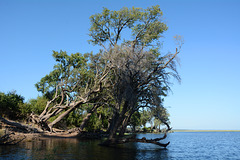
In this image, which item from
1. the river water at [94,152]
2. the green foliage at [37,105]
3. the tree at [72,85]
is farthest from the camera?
the green foliage at [37,105]

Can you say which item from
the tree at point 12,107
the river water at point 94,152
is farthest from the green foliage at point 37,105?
the river water at point 94,152

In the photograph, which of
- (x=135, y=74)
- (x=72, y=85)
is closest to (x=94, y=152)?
(x=135, y=74)

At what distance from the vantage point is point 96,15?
1423 inches

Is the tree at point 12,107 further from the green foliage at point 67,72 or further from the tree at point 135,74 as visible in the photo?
the tree at point 135,74

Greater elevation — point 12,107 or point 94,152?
point 12,107

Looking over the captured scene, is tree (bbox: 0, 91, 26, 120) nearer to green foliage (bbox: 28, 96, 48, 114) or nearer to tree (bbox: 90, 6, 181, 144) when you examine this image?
green foliage (bbox: 28, 96, 48, 114)

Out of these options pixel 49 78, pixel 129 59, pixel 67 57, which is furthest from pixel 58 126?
pixel 129 59

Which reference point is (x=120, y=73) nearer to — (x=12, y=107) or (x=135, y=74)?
(x=135, y=74)

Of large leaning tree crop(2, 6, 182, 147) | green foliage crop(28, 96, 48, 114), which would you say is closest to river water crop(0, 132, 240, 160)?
large leaning tree crop(2, 6, 182, 147)

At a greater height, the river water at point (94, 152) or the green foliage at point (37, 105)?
the green foliage at point (37, 105)

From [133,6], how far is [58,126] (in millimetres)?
29534

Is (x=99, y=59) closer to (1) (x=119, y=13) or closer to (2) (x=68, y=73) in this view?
(1) (x=119, y=13)

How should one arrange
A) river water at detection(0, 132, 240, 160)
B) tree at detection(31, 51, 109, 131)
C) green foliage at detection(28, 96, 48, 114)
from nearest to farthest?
Result: 1. river water at detection(0, 132, 240, 160)
2. tree at detection(31, 51, 109, 131)
3. green foliage at detection(28, 96, 48, 114)

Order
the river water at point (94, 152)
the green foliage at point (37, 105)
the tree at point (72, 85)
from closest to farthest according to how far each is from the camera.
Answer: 1. the river water at point (94, 152)
2. the tree at point (72, 85)
3. the green foliage at point (37, 105)
